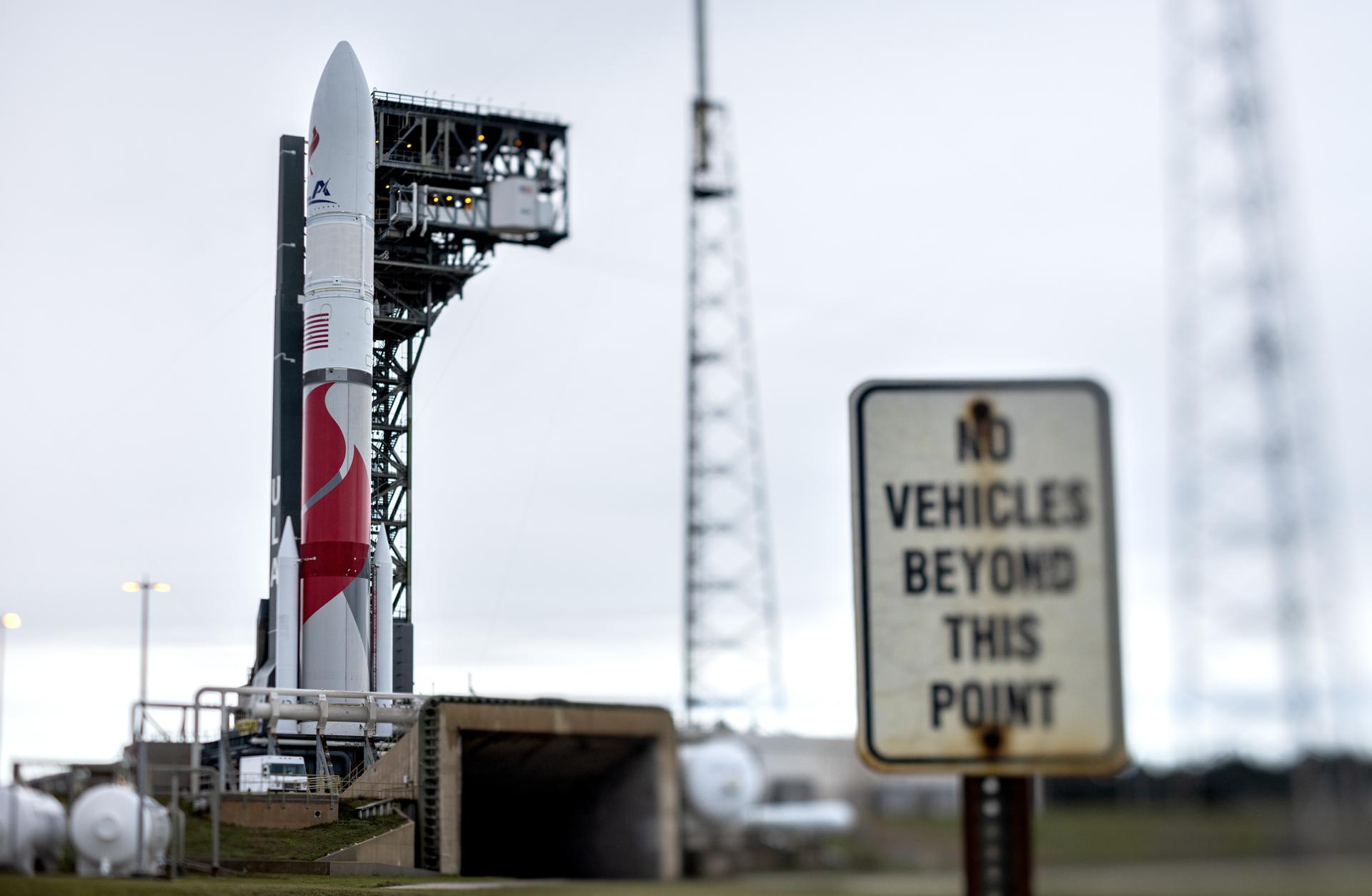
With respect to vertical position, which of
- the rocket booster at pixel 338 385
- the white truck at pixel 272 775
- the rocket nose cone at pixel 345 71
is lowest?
the white truck at pixel 272 775

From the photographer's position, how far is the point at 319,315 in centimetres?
5028

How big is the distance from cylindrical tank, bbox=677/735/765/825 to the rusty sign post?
1148 mm

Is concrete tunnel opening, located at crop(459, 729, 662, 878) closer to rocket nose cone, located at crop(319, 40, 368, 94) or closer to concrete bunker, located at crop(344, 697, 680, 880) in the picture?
concrete bunker, located at crop(344, 697, 680, 880)

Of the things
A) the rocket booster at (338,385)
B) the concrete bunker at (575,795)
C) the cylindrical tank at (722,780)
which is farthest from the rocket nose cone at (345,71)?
the cylindrical tank at (722,780)

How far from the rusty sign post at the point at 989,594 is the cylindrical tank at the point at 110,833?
20514mm

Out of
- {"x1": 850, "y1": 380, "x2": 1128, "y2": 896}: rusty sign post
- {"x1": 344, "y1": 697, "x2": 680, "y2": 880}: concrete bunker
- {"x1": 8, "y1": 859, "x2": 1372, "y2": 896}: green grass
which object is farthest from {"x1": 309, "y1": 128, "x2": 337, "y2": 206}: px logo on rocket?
{"x1": 850, "y1": 380, "x2": 1128, "y2": 896}: rusty sign post

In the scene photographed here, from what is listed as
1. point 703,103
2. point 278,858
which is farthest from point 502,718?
point 278,858

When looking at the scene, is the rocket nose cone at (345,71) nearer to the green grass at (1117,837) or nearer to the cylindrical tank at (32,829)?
the cylindrical tank at (32,829)

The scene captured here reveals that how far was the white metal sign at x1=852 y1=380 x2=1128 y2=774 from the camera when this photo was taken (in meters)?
3.30

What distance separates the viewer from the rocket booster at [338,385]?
161 ft

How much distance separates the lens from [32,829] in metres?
19.6

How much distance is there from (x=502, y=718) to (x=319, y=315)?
43.9m

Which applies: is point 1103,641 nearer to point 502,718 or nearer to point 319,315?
point 502,718

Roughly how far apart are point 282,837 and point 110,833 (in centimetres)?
828
